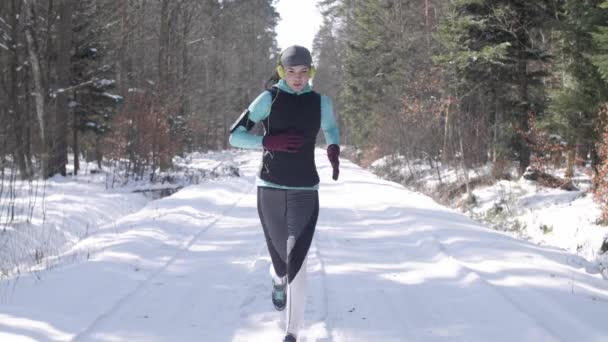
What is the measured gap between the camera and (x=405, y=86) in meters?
21.9

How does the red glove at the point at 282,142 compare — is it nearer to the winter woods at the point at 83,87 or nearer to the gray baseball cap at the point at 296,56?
the gray baseball cap at the point at 296,56

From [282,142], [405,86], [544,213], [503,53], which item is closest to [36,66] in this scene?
[503,53]

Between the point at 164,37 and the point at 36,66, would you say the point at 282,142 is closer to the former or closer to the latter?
the point at 36,66

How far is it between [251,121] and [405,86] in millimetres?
19040

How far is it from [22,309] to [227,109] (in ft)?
160

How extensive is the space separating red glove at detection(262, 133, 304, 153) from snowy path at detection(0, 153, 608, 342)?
1415mm

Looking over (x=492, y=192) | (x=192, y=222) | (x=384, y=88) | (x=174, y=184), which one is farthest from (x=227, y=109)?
(x=192, y=222)

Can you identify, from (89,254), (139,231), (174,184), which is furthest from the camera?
(174,184)

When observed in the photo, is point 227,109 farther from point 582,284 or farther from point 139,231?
point 582,284

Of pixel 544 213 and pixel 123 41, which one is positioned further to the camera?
pixel 123 41

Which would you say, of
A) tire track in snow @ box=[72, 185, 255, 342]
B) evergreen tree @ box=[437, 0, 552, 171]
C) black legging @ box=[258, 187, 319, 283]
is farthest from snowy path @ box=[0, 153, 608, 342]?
evergreen tree @ box=[437, 0, 552, 171]

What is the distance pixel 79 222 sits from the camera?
9.95m

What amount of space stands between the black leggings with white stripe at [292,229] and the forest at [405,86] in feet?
21.8

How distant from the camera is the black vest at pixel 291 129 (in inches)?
146
